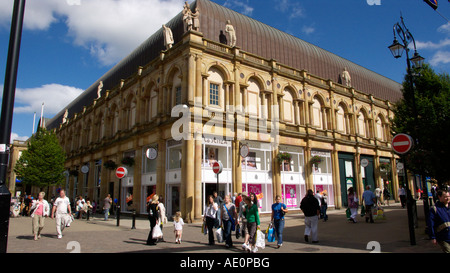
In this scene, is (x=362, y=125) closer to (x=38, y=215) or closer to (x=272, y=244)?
(x=272, y=244)

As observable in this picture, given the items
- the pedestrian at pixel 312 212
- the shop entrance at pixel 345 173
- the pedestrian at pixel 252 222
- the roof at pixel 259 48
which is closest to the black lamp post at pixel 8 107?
the pedestrian at pixel 252 222

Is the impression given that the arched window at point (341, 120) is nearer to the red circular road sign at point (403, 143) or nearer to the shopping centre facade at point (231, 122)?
the shopping centre facade at point (231, 122)

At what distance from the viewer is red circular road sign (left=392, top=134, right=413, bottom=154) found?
9656 millimetres

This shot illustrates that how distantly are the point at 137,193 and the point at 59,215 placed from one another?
12.3 m

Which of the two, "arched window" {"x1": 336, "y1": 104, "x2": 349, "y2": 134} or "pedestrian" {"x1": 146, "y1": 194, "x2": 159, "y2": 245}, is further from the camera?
"arched window" {"x1": 336, "y1": 104, "x2": 349, "y2": 134}

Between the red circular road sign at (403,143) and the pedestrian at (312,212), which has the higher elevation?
the red circular road sign at (403,143)

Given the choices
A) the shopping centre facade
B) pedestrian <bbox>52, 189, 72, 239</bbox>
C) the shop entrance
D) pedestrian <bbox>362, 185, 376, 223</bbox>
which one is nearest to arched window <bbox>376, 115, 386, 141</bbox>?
the shopping centre facade

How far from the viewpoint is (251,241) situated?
9328 millimetres

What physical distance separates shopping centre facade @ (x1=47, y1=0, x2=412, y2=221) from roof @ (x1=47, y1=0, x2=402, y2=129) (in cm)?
13

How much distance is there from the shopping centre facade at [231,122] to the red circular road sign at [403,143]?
1213 cm

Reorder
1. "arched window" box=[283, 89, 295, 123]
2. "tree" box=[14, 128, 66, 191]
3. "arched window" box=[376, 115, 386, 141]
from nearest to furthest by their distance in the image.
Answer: "arched window" box=[283, 89, 295, 123] < "tree" box=[14, 128, 66, 191] < "arched window" box=[376, 115, 386, 141]

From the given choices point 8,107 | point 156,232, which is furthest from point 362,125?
point 8,107

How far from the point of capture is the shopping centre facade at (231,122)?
68.6 feet

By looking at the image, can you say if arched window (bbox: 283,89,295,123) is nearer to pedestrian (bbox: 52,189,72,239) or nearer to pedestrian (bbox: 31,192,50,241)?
pedestrian (bbox: 52,189,72,239)
